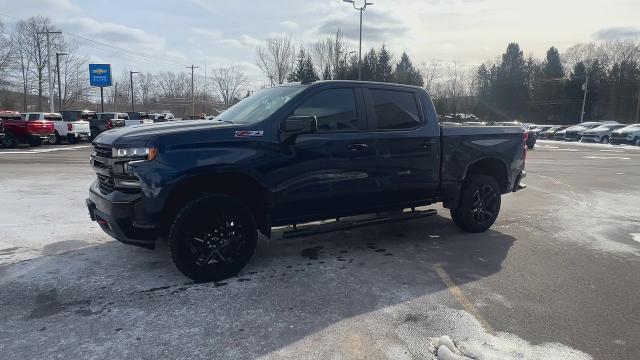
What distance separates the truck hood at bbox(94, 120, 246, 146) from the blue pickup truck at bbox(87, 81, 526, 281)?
0.04ft

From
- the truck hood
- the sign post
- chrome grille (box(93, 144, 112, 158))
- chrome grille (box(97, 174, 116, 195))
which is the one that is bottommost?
chrome grille (box(97, 174, 116, 195))

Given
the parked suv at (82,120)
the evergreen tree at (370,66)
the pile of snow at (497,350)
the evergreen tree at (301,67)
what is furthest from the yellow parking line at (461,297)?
the evergreen tree at (370,66)

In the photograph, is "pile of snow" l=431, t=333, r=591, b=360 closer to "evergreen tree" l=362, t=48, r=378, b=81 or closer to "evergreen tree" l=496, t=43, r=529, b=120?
"evergreen tree" l=362, t=48, r=378, b=81

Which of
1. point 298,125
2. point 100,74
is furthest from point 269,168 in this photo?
point 100,74

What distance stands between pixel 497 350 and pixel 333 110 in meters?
2.86

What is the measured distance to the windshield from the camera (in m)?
4.65

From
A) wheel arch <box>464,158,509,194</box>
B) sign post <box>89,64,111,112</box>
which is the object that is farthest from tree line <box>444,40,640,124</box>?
wheel arch <box>464,158,509,194</box>

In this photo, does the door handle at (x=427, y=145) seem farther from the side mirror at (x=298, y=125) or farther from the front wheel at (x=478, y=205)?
the side mirror at (x=298, y=125)

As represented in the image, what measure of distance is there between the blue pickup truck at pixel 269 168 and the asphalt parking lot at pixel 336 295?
537mm

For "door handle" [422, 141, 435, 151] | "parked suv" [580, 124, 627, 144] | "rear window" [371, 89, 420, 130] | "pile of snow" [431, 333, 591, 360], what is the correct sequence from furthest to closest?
"parked suv" [580, 124, 627, 144]
"door handle" [422, 141, 435, 151]
"rear window" [371, 89, 420, 130]
"pile of snow" [431, 333, 591, 360]

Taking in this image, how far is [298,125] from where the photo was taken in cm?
425

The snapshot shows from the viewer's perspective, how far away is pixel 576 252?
5.51 m

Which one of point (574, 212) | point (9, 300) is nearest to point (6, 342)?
point (9, 300)

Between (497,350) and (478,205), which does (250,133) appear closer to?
(497,350)
